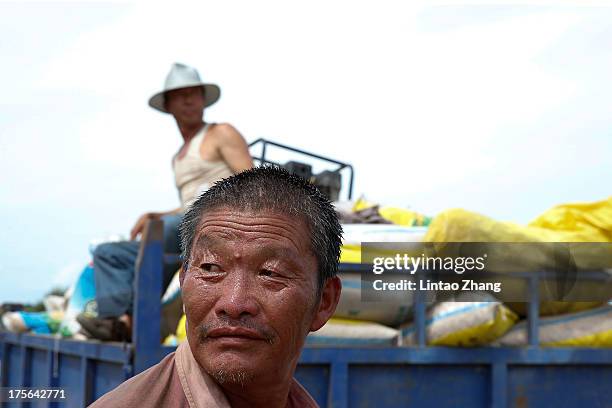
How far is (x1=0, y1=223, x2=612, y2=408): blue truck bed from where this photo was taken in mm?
3008

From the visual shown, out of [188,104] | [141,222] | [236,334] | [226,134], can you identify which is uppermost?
[188,104]

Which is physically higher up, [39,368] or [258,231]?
[258,231]

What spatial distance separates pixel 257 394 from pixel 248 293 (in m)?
0.19

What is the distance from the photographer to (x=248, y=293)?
1.30 metres

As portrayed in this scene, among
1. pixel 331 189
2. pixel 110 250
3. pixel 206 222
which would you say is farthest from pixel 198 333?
pixel 331 189

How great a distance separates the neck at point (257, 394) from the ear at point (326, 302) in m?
0.12

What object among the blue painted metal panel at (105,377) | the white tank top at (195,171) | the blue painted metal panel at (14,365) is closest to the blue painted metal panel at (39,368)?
the blue painted metal panel at (14,365)

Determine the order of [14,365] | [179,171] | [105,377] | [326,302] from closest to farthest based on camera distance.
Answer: [326,302] → [105,377] → [179,171] → [14,365]

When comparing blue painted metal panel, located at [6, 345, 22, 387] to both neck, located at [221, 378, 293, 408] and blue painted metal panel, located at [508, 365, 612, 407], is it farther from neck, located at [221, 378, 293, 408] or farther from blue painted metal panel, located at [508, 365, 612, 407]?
neck, located at [221, 378, 293, 408]

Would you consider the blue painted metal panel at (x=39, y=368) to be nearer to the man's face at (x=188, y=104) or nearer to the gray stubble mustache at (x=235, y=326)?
the man's face at (x=188, y=104)

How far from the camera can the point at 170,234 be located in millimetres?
3166

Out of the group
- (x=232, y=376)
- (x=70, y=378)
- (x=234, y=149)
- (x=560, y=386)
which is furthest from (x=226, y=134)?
(x=232, y=376)

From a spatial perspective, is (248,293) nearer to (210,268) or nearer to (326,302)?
(210,268)

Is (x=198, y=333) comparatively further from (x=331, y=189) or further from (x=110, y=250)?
(x=331, y=189)
